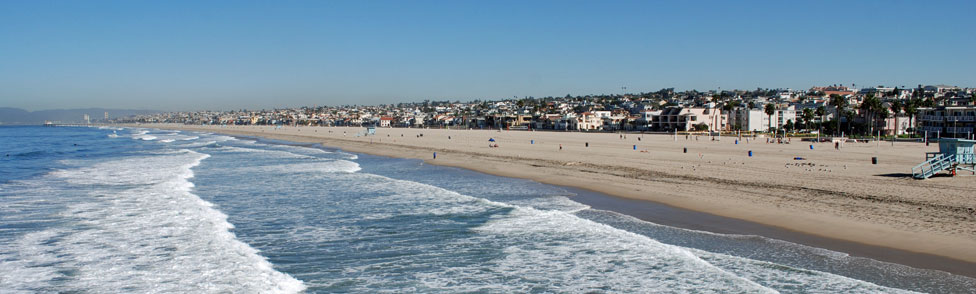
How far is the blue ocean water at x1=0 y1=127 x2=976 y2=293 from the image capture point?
352 inches

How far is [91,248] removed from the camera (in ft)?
38.3

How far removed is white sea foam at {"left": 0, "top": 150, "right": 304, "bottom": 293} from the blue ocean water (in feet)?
0.13

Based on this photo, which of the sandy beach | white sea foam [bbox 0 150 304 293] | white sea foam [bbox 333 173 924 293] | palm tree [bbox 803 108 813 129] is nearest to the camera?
white sea foam [bbox 333 173 924 293]

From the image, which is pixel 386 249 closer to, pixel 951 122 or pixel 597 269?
pixel 597 269

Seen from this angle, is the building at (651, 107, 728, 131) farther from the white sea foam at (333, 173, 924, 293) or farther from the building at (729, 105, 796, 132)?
the white sea foam at (333, 173, 924, 293)

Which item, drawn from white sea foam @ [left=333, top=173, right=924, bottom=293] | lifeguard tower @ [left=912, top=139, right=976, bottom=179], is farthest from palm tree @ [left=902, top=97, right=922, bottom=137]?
white sea foam @ [left=333, top=173, right=924, bottom=293]

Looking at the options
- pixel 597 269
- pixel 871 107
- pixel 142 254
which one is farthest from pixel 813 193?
pixel 871 107

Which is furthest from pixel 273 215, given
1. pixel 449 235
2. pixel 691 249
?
pixel 691 249

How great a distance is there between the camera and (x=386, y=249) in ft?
37.3

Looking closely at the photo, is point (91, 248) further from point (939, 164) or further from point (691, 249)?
point (939, 164)

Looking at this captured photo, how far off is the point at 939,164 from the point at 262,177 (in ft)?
76.9

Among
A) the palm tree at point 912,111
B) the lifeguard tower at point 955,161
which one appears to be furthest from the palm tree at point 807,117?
the lifeguard tower at point 955,161

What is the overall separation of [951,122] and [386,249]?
76755mm

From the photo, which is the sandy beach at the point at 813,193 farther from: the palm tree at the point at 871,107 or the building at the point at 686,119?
the building at the point at 686,119
